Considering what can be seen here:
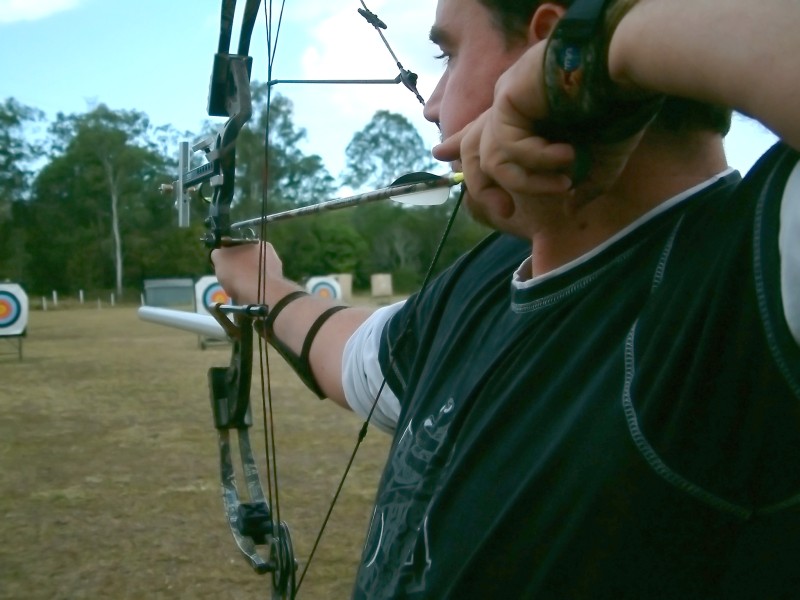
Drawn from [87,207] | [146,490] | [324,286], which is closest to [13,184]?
[87,207]

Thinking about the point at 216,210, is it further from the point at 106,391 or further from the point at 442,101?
the point at 106,391

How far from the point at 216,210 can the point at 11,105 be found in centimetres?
2836

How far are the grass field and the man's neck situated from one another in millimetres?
2034

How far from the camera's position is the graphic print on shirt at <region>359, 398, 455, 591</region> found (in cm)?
71

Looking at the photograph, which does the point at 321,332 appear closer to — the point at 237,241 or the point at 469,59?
the point at 237,241

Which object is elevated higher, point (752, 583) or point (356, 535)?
point (752, 583)

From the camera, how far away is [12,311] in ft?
32.4

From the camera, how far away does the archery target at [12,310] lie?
9.66 meters

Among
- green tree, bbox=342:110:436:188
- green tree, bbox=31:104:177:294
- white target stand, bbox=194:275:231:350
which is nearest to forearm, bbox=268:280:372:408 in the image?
green tree, bbox=342:110:436:188

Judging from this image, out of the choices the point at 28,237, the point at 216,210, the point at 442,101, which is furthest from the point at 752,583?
the point at 28,237

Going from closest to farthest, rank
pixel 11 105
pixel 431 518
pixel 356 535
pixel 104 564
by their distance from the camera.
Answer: pixel 431 518, pixel 104 564, pixel 356 535, pixel 11 105

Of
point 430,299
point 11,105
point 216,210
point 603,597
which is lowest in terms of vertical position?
point 603,597

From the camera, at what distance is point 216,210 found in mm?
1249

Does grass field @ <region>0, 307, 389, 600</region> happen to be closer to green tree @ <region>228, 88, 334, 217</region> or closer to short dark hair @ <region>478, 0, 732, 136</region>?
green tree @ <region>228, 88, 334, 217</region>
